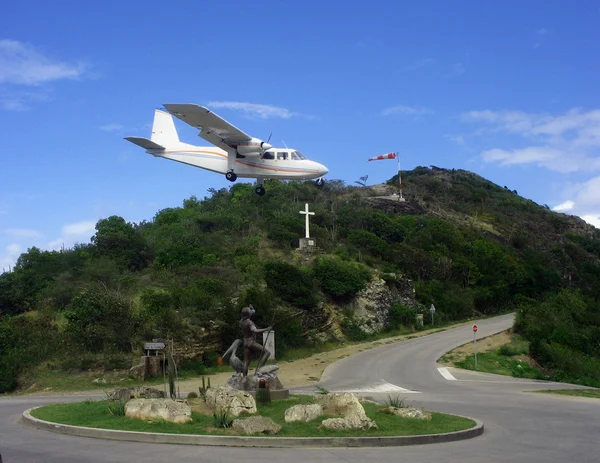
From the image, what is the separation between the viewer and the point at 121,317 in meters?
30.2

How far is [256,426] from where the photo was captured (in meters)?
12.0

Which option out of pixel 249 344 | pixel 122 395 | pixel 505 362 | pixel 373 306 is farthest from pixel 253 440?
pixel 373 306

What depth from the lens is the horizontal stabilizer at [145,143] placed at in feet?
94.7

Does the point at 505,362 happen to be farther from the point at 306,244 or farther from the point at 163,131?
the point at 163,131

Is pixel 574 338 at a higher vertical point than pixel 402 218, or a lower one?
lower

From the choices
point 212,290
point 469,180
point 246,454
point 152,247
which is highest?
point 469,180

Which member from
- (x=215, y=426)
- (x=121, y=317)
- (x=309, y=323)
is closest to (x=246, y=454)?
(x=215, y=426)

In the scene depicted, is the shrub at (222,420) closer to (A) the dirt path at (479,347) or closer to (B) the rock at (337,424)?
(B) the rock at (337,424)

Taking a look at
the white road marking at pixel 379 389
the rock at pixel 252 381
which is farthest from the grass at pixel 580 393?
the rock at pixel 252 381

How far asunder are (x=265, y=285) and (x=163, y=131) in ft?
44.6

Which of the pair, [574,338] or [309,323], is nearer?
[574,338]

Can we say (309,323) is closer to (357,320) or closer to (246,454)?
(357,320)

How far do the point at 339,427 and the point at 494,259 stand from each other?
60828mm

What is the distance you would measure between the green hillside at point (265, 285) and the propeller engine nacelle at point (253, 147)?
8780 mm
